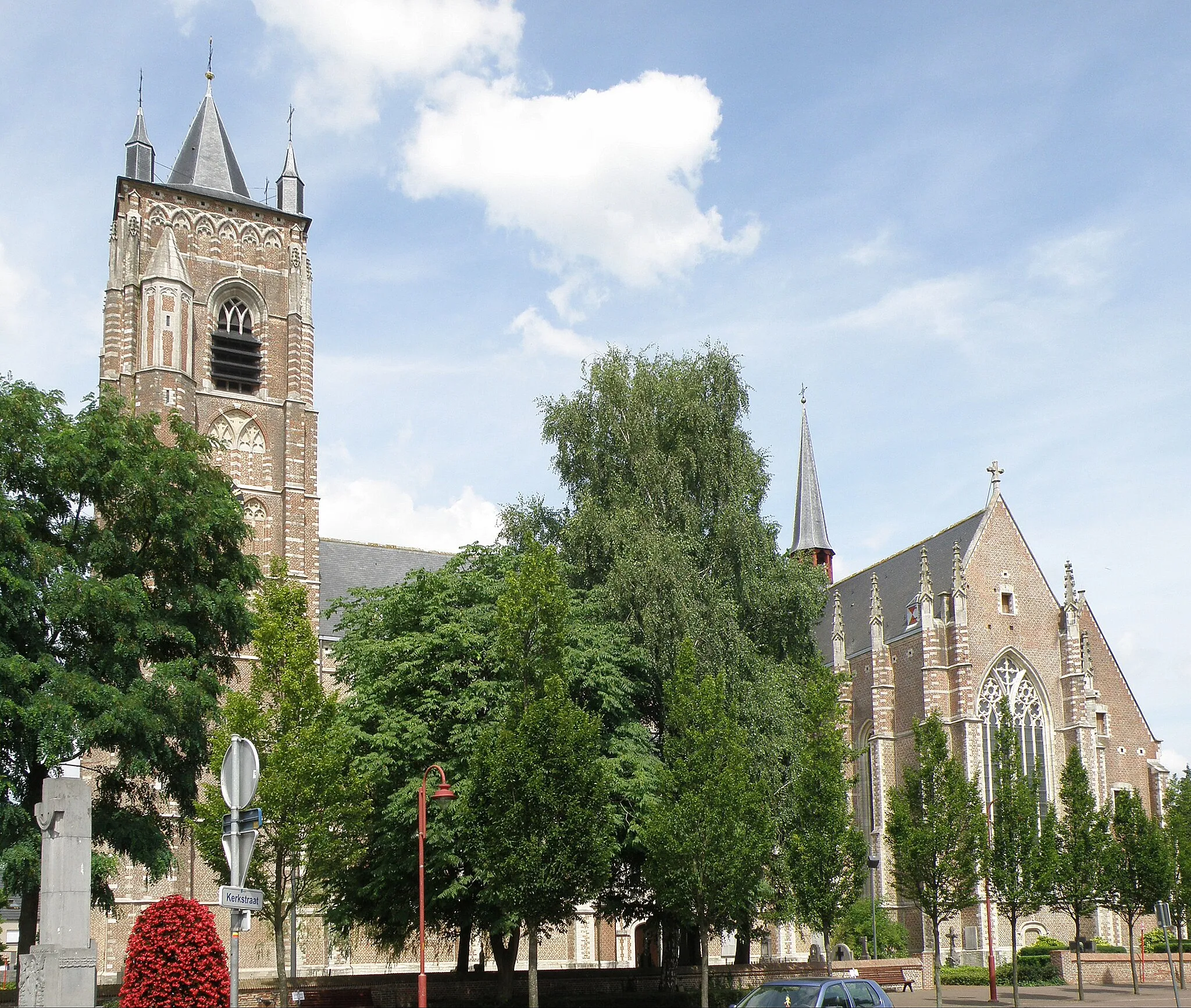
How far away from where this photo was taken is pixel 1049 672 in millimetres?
51750

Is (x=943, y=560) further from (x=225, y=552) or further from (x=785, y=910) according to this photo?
(x=225, y=552)

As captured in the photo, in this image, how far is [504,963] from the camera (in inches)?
1177

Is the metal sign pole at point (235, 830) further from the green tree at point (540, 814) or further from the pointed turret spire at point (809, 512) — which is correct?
the pointed turret spire at point (809, 512)

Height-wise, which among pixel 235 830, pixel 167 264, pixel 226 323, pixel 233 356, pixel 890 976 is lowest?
pixel 890 976

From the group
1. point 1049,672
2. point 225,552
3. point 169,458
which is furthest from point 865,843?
point 1049,672

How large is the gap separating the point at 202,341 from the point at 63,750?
89.9 ft

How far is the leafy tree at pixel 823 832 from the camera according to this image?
30.0 meters

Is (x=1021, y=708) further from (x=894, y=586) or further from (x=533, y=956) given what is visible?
(x=533, y=956)

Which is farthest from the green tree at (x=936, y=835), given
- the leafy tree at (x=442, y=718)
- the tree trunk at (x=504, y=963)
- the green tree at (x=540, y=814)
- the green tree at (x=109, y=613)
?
the green tree at (x=109, y=613)

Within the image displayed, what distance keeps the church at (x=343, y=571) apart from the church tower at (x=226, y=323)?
0.23ft

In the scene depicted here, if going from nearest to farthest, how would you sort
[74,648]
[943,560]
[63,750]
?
[63,750], [74,648], [943,560]

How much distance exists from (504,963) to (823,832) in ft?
27.1

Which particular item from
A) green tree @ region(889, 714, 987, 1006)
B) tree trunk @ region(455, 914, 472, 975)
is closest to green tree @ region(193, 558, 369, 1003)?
tree trunk @ region(455, 914, 472, 975)

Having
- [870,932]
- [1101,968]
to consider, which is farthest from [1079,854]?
[870,932]
